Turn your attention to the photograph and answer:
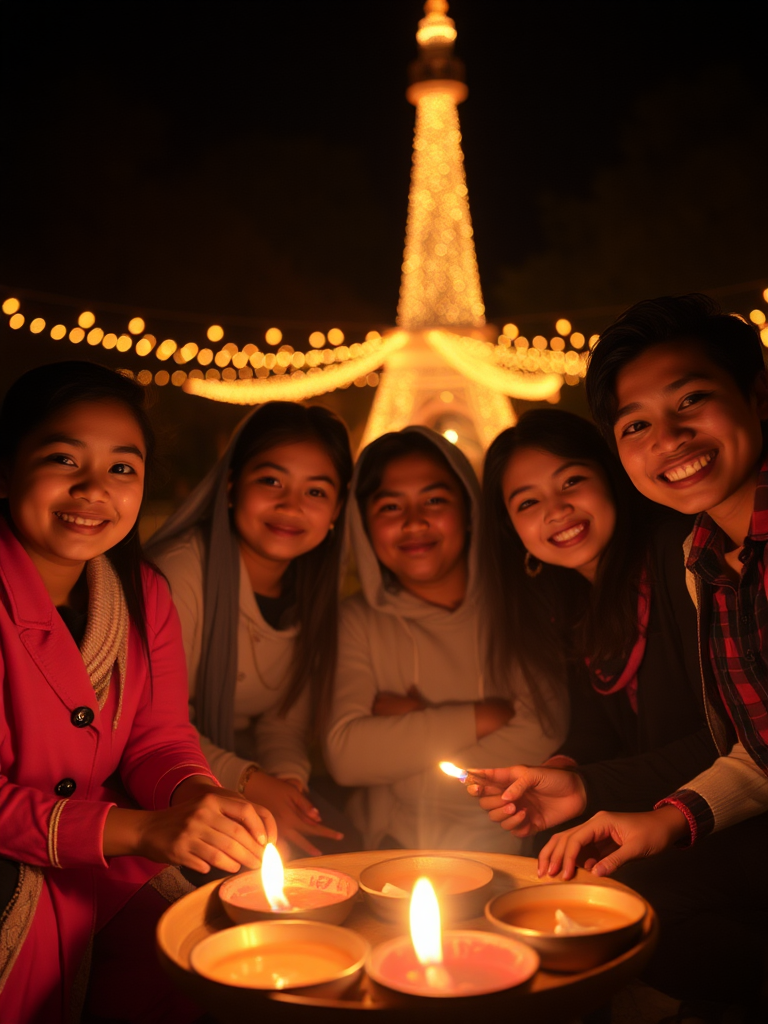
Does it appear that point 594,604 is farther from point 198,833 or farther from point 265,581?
point 198,833

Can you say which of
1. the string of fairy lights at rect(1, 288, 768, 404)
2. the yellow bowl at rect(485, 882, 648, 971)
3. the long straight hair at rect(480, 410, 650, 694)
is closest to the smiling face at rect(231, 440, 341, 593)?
the long straight hair at rect(480, 410, 650, 694)

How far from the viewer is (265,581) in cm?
312

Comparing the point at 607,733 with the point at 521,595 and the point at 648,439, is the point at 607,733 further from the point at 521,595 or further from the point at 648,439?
the point at 648,439

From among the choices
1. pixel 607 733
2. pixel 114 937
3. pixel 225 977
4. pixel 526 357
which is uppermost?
pixel 526 357

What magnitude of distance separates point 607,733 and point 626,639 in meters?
0.38

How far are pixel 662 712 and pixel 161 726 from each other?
1.37 meters

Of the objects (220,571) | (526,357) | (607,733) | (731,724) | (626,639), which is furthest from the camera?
(526,357)

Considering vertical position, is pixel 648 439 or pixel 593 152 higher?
pixel 593 152

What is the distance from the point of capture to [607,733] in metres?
2.66

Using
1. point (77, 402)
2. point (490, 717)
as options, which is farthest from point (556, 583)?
point (77, 402)

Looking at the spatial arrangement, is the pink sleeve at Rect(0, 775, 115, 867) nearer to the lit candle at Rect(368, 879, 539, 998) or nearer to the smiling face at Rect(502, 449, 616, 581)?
the lit candle at Rect(368, 879, 539, 998)

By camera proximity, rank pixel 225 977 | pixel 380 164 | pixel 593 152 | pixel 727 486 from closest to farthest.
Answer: pixel 225 977 → pixel 727 486 → pixel 593 152 → pixel 380 164

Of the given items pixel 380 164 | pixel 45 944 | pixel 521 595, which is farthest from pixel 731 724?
pixel 380 164

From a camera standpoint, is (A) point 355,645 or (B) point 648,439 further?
(A) point 355,645
